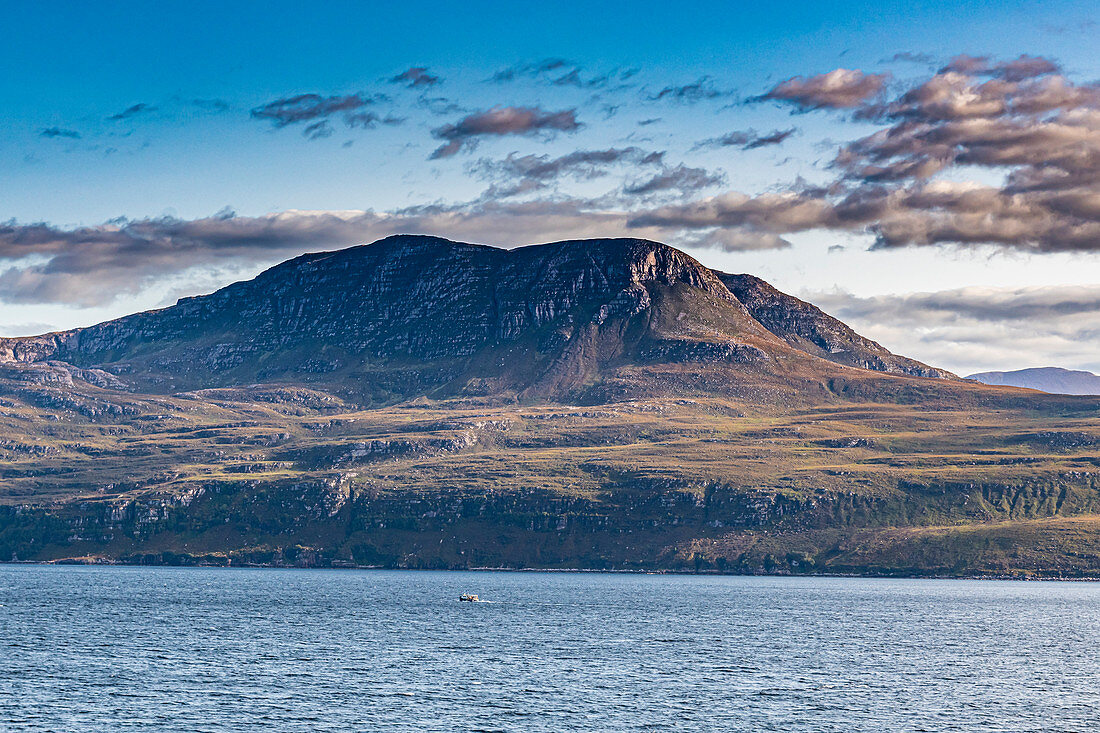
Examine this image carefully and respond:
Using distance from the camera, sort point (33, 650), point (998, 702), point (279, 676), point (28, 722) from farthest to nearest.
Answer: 1. point (33, 650)
2. point (279, 676)
3. point (998, 702)
4. point (28, 722)

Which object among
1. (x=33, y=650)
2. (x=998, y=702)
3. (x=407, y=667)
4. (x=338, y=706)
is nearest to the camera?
(x=338, y=706)

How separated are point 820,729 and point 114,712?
2627 inches

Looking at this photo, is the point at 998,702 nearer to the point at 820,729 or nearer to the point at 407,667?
the point at 820,729

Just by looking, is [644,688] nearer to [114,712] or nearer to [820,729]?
[820,729]

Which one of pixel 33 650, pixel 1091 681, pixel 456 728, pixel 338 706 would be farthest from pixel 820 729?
pixel 33 650

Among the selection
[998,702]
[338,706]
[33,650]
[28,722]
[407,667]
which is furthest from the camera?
[33,650]

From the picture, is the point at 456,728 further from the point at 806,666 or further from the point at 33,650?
the point at 33,650

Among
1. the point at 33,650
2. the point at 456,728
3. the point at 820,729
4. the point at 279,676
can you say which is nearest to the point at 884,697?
the point at 820,729

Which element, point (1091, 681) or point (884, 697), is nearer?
point (884, 697)

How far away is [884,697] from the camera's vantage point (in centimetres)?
13725

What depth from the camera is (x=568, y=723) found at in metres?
117

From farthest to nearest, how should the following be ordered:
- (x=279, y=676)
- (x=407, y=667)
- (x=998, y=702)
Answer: (x=407, y=667) → (x=279, y=676) → (x=998, y=702)

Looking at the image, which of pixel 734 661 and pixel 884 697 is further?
pixel 734 661

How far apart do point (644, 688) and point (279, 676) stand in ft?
140
